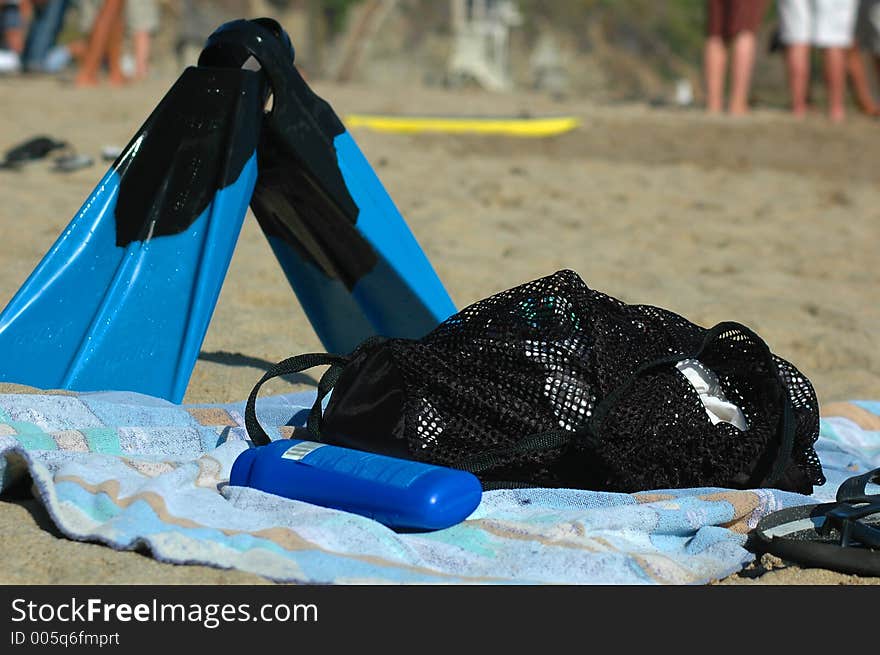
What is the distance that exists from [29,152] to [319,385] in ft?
12.1

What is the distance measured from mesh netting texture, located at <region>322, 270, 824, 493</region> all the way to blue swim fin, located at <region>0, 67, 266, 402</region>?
0.47 metres

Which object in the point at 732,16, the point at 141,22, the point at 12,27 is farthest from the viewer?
the point at 12,27

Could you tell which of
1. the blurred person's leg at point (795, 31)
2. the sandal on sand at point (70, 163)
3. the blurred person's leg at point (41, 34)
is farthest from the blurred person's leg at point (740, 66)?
the blurred person's leg at point (41, 34)

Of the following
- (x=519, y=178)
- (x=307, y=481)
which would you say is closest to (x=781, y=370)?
(x=307, y=481)

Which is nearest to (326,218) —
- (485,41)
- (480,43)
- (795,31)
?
(795,31)

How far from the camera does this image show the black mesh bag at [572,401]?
212cm

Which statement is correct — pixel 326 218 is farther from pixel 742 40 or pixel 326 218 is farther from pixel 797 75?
pixel 797 75

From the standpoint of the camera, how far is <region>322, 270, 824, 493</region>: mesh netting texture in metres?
2.12

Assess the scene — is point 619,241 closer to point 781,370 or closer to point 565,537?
point 781,370

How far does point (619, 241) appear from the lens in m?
4.90

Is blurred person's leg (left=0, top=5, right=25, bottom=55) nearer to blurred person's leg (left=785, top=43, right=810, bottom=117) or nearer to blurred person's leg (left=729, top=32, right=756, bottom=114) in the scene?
blurred person's leg (left=729, top=32, right=756, bottom=114)

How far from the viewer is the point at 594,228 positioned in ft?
16.7

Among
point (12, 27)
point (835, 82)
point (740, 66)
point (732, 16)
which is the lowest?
point (12, 27)

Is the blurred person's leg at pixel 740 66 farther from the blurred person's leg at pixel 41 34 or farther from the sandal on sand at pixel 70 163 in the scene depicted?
the blurred person's leg at pixel 41 34
